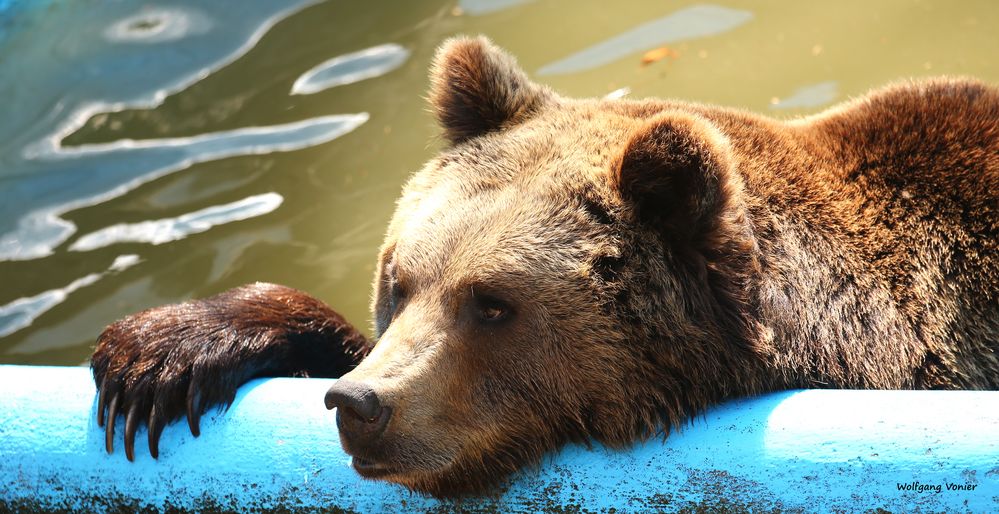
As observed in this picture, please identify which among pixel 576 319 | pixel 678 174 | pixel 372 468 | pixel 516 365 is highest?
pixel 678 174

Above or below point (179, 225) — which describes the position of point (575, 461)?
below

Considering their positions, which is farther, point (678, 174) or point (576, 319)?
point (576, 319)

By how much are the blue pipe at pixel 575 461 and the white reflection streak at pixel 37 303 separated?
2.77m

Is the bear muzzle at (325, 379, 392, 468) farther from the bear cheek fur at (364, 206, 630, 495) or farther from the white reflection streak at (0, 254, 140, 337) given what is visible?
the white reflection streak at (0, 254, 140, 337)

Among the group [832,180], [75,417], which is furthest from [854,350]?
[75,417]

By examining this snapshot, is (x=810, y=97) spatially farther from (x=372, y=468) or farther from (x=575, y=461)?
(x=372, y=468)

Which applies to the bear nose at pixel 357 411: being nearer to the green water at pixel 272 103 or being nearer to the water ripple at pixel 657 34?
the green water at pixel 272 103

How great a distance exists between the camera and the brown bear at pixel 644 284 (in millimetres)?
3256

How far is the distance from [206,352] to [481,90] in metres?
1.38

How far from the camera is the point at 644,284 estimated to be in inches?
131

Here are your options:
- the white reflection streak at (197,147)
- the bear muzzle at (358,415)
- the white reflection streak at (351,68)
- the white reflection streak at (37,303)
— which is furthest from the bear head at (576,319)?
the white reflection streak at (351,68)

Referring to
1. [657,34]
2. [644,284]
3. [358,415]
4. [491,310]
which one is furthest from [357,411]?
[657,34]

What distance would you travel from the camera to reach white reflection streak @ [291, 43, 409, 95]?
8.18 meters

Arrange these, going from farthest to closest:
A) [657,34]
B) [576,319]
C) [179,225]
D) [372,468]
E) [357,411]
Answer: [657,34], [179,225], [576,319], [372,468], [357,411]
